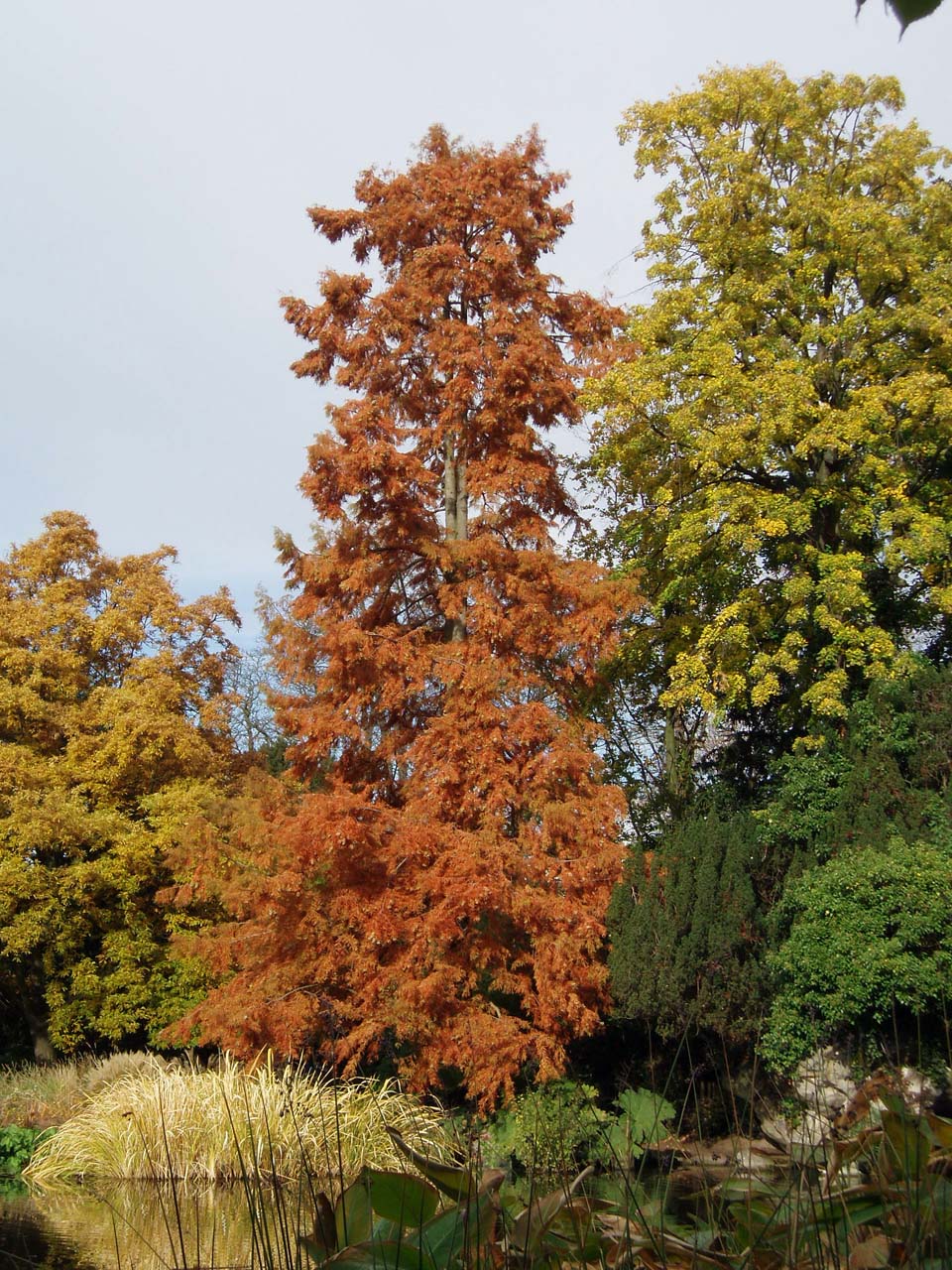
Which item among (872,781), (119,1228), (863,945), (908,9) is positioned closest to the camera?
(908,9)

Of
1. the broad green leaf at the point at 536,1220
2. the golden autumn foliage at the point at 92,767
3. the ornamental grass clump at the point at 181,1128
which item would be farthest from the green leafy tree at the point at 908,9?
the golden autumn foliage at the point at 92,767

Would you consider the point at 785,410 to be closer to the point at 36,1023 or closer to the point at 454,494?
the point at 454,494

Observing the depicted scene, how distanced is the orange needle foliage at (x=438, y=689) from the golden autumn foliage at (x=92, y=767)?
232 centimetres

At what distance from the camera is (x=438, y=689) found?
576 inches

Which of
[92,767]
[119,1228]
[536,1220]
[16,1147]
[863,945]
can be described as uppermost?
[92,767]

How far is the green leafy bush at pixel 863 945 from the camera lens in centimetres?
1099

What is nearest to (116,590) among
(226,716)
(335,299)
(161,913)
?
(226,716)

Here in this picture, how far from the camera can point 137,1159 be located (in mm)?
9930

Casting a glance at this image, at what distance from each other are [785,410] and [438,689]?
5.69 m

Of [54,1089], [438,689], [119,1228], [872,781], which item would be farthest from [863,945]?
[54,1089]

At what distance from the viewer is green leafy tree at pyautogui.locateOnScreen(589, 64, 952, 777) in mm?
14039

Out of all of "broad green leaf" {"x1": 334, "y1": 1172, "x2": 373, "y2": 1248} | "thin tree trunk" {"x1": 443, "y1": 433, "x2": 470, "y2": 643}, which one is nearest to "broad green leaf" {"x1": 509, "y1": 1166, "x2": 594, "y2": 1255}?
"broad green leaf" {"x1": 334, "y1": 1172, "x2": 373, "y2": 1248}

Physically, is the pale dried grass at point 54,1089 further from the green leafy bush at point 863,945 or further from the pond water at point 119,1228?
the green leafy bush at point 863,945

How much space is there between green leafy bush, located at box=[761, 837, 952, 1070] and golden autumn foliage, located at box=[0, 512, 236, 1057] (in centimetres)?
909
